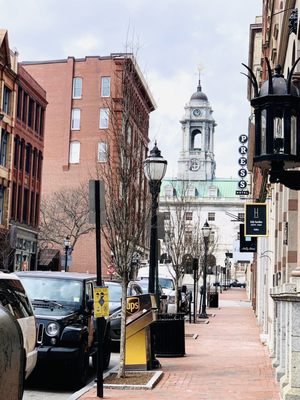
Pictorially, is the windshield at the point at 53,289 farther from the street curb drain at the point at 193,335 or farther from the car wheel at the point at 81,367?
the street curb drain at the point at 193,335

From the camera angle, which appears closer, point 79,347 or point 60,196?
point 79,347

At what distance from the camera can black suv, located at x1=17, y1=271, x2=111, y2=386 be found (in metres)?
11.4

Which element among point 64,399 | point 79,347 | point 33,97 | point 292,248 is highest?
point 33,97

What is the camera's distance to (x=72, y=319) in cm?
1193

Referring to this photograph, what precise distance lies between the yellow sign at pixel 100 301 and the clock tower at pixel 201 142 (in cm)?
13714

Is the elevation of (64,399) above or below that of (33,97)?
below

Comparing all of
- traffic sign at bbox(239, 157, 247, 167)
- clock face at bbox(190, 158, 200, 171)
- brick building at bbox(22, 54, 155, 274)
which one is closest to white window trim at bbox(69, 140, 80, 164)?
brick building at bbox(22, 54, 155, 274)

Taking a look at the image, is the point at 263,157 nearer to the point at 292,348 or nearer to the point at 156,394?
the point at 292,348

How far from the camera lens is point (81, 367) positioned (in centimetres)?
1192

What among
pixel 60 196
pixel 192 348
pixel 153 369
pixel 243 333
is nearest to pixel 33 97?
pixel 60 196

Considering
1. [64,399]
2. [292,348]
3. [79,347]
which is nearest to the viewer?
[292,348]

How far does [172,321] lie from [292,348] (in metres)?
7.68

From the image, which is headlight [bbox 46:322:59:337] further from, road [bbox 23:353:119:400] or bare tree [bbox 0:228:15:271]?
bare tree [bbox 0:228:15:271]

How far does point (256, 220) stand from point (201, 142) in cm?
13324
